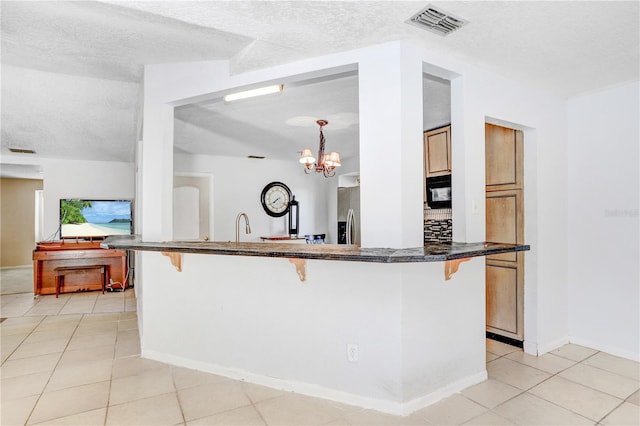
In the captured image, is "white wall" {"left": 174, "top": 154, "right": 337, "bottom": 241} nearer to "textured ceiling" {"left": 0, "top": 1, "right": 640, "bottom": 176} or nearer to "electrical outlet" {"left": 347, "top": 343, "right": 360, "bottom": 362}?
"textured ceiling" {"left": 0, "top": 1, "right": 640, "bottom": 176}

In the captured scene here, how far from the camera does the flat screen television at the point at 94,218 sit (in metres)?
6.27

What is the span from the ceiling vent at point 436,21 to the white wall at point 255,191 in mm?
4991

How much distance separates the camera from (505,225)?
3480mm

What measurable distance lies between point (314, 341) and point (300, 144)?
12.2ft

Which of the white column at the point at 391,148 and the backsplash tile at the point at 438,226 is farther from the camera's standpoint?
the backsplash tile at the point at 438,226

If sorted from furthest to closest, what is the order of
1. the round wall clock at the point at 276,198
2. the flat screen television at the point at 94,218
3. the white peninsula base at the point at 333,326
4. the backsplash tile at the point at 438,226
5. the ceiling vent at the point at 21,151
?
the round wall clock at the point at 276,198 → the flat screen television at the point at 94,218 → the ceiling vent at the point at 21,151 → the backsplash tile at the point at 438,226 → the white peninsula base at the point at 333,326

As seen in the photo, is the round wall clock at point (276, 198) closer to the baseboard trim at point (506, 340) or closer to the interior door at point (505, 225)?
the interior door at point (505, 225)

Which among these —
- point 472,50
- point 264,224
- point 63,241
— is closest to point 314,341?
point 472,50

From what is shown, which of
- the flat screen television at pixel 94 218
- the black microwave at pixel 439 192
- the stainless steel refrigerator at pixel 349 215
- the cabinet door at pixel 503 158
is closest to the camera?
the cabinet door at pixel 503 158

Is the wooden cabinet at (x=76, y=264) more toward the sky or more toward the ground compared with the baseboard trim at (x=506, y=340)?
more toward the sky

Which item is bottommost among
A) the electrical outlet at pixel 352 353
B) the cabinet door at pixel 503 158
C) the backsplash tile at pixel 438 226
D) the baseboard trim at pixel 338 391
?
the baseboard trim at pixel 338 391

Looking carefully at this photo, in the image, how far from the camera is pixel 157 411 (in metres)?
2.24

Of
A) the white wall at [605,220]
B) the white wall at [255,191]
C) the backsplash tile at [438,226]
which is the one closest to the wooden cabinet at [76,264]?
the white wall at [255,191]

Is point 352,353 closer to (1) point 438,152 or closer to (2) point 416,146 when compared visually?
(2) point 416,146
